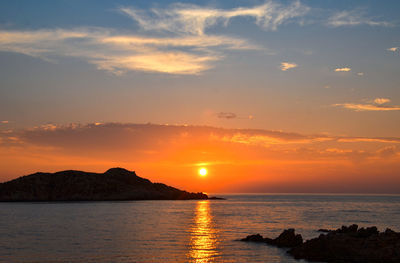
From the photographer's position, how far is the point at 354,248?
38.4 m

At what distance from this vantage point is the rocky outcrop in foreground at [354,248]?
3575 cm

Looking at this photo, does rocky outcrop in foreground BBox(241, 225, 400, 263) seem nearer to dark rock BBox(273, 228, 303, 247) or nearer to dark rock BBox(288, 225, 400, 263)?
dark rock BBox(288, 225, 400, 263)

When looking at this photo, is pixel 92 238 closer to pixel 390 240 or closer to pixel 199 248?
pixel 199 248

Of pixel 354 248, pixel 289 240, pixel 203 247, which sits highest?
pixel 354 248

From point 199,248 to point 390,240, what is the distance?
20802mm

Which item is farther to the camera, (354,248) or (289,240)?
(289,240)

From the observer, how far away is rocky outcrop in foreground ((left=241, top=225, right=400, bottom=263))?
3575 cm

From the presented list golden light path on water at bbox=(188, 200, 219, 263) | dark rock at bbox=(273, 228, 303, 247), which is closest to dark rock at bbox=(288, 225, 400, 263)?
dark rock at bbox=(273, 228, 303, 247)

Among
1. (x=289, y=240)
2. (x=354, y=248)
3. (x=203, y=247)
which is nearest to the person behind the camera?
(x=354, y=248)

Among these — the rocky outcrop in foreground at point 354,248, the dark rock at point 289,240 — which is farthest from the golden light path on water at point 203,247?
the rocky outcrop in foreground at point 354,248

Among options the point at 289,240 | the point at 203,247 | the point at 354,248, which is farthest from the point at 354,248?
the point at 203,247

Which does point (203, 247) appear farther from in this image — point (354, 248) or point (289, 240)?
point (354, 248)

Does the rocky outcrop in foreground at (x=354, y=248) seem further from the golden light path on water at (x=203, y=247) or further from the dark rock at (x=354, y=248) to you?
the golden light path on water at (x=203, y=247)

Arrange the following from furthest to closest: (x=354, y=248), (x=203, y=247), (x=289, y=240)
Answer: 1. (x=203, y=247)
2. (x=289, y=240)
3. (x=354, y=248)
